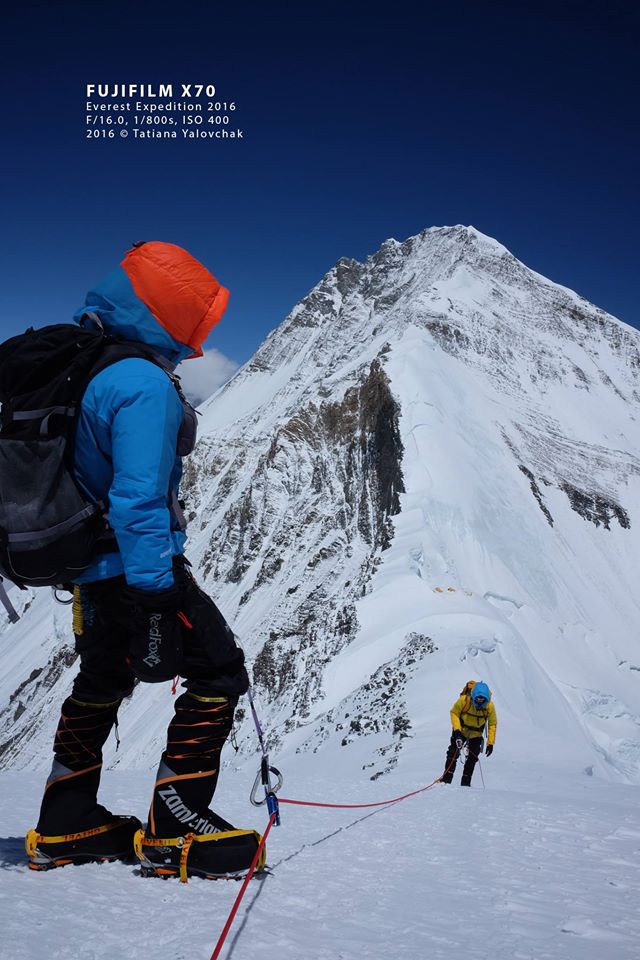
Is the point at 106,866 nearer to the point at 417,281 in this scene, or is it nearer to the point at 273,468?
the point at 273,468

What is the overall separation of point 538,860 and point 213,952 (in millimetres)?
2323

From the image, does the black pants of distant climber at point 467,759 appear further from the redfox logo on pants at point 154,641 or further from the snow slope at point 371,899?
the redfox logo on pants at point 154,641

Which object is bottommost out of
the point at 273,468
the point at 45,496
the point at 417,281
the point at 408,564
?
the point at 45,496

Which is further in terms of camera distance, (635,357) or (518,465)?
(635,357)

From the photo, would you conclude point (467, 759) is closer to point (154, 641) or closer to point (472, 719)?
point (472, 719)

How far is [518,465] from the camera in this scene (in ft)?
131

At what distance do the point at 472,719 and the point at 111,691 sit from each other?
8.09 meters

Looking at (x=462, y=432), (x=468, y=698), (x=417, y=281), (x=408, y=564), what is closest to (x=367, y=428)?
(x=462, y=432)

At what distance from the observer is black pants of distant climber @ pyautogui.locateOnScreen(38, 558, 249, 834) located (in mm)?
2869

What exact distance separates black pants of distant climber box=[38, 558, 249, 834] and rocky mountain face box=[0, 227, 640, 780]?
33.6 feet

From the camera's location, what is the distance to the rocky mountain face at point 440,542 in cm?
1800

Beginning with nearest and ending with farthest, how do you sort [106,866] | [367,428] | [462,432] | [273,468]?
[106,866], [462,432], [367,428], [273,468]

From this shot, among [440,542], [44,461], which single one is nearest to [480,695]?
[44,461]

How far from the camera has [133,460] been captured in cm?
263
